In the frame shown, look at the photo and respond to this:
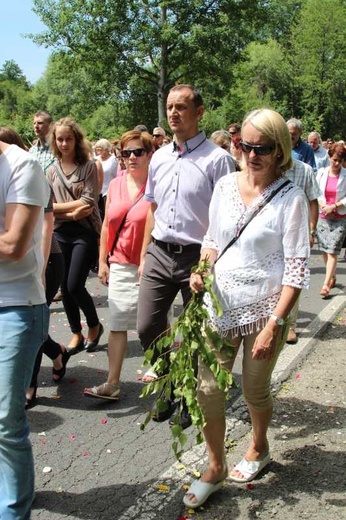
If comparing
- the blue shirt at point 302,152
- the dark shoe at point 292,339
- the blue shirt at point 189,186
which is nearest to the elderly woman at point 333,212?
the blue shirt at point 302,152

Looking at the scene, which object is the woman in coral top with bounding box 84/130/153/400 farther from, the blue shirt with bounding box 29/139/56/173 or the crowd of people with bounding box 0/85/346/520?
the blue shirt with bounding box 29/139/56/173

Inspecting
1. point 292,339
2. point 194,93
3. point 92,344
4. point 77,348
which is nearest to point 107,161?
point 92,344

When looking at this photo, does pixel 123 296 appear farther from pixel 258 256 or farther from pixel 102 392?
pixel 258 256

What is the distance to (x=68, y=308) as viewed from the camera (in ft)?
18.0

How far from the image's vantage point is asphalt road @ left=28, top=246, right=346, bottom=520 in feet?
10.4

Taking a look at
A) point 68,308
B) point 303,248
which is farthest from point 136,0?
point 303,248

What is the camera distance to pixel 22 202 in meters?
2.55

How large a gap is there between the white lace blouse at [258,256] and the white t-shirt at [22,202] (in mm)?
910

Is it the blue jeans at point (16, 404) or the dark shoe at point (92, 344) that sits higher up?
the blue jeans at point (16, 404)

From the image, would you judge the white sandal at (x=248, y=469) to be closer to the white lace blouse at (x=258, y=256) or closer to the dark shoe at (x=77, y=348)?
the white lace blouse at (x=258, y=256)

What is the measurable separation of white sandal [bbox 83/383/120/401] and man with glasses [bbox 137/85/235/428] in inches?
25.0

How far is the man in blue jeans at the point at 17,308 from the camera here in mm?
2557

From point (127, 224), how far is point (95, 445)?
1601 millimetres

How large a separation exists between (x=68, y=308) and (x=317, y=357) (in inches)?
88.8
